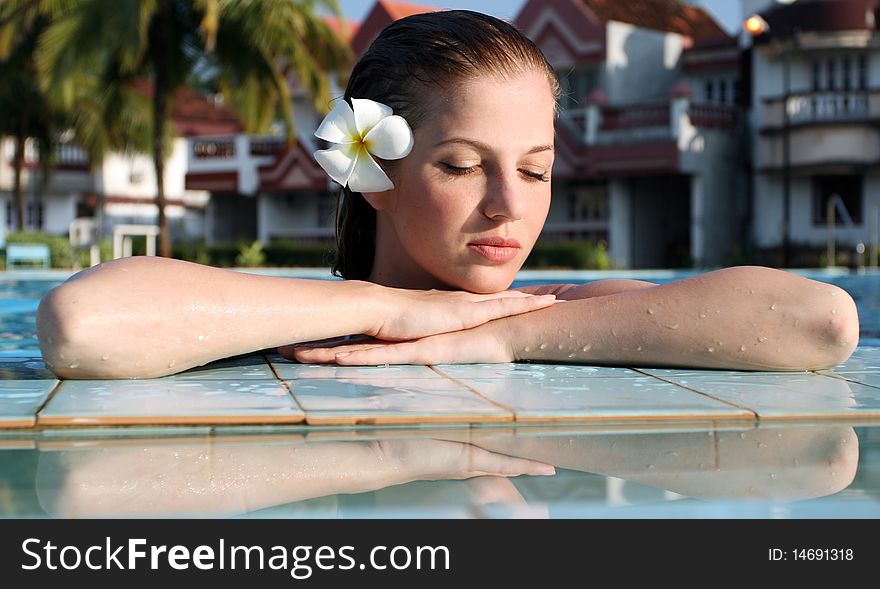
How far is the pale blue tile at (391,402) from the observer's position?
2182 mm

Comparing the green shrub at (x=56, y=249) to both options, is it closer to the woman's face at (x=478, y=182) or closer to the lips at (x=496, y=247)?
the woman's face at (x=478, y=182)

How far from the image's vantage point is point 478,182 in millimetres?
3084

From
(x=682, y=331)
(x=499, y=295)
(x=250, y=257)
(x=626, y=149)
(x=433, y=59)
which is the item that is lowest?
(x=682, y=331)

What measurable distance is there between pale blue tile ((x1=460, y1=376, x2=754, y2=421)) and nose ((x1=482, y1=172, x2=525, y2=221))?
509 mm

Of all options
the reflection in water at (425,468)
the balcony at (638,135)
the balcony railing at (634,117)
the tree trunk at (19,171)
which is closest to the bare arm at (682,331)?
the reflection in water at (425,468)

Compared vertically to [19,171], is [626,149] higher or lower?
lower

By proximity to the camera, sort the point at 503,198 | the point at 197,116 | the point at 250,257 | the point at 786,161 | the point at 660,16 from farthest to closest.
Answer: the point at 197,116 < the point at 660,16 < the point at 786,161 < the point at 250,257 < the point at 503,198

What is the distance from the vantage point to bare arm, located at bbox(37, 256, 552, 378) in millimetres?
2605

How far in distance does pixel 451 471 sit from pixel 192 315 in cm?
118

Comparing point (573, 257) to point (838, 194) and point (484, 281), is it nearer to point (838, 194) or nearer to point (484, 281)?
point (838, 194)

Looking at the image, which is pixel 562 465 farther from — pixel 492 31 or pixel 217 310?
pixel 492 31

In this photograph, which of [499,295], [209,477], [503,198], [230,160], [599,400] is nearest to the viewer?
[209,477]

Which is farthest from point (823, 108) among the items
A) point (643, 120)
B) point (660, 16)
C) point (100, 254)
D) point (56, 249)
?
point (56, 249)

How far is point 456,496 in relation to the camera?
1.55 meters
